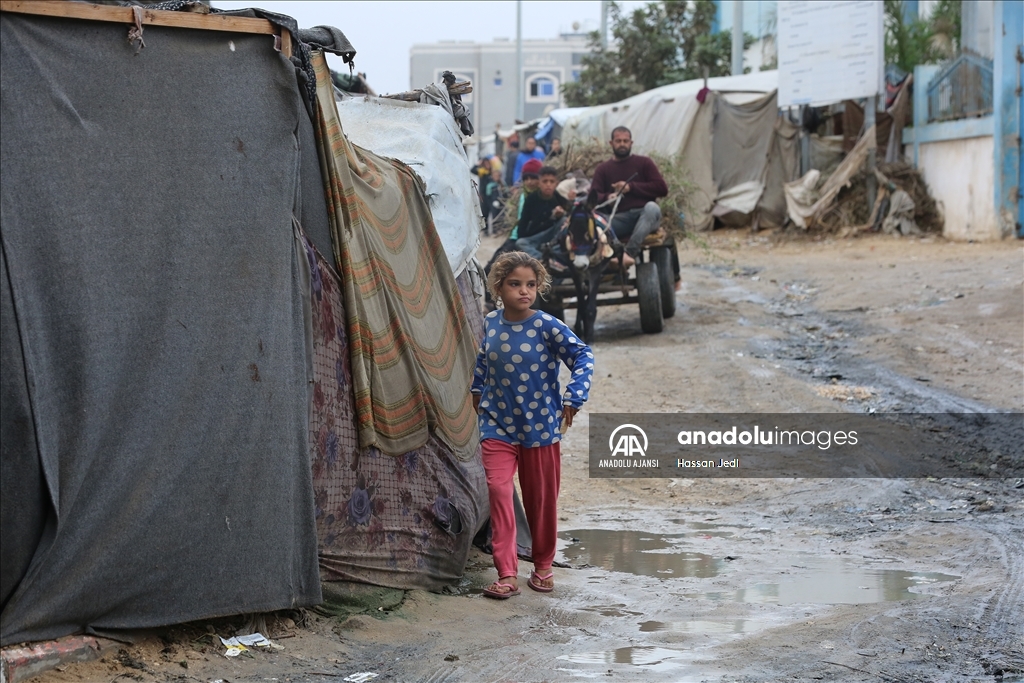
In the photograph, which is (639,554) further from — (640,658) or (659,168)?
(659,168)

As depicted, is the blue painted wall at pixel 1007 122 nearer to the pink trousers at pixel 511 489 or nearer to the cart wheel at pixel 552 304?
the cart wheel at pixel 552 304

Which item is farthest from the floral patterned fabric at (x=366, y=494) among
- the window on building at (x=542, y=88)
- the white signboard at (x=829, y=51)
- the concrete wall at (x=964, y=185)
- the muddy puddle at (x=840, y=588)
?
the window on building at (x=542, y=88)

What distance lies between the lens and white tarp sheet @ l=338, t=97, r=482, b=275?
573cm

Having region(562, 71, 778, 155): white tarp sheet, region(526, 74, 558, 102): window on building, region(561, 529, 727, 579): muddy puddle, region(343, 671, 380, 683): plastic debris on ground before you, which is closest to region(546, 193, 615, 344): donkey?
region(561, 529, 727, 579): muddy puddle

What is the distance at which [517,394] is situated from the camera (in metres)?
4.94

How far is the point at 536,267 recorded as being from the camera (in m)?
4.94

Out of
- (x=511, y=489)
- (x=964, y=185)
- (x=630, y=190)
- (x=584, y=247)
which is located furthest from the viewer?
(x=964, y=185)

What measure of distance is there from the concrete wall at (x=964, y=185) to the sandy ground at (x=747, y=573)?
5.87 m

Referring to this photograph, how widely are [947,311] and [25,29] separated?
10.1 meters

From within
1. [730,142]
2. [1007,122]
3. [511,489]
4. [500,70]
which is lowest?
[511,489]

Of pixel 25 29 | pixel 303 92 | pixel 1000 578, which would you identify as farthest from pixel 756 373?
pixel 25 29

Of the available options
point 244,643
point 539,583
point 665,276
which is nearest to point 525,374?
point 539,583

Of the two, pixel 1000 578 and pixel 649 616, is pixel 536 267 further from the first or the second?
pixel 1000 578

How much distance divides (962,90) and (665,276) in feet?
27.4
